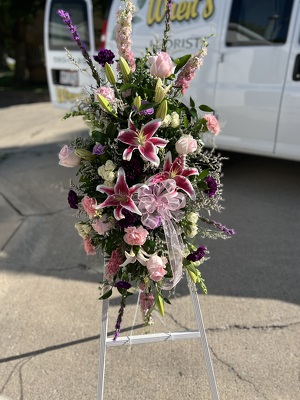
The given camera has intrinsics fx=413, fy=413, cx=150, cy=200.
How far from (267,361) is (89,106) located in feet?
5.69

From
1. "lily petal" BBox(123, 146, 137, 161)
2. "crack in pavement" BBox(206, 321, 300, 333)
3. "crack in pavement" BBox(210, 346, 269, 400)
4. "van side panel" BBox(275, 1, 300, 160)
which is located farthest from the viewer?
"van side panel" BBox(275, 1, 300, 160)

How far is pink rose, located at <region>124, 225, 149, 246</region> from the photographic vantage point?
1619 millimetres

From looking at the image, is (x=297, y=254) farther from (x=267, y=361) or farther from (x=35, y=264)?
(x=35, y=264)

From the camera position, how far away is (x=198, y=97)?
4785 millimetres

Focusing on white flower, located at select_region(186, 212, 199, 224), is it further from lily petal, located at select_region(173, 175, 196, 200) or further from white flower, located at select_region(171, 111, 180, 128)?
white flower, located at select_region(171, 111, 180, 128)

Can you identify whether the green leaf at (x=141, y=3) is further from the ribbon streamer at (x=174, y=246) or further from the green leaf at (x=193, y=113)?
the ribbon streamer at (x=174, y=246)

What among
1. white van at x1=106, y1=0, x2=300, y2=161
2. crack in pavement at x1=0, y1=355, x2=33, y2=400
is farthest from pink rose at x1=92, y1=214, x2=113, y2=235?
white van at x1=106, y1=0, x2=300, y2=161

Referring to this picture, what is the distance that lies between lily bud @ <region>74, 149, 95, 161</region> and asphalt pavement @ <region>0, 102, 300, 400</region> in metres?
0.96

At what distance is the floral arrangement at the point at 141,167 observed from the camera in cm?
162

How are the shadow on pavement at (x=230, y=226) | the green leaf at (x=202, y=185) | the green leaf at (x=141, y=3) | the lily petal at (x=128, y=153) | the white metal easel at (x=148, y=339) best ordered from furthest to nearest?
the green leaf at (x=141, y=3), the shadow on pavement at (x=230, y=226), the white metal easel at (x=148, y=339), the green leaf at (x=202, y=185), the lily petal at (x=128, y=153)

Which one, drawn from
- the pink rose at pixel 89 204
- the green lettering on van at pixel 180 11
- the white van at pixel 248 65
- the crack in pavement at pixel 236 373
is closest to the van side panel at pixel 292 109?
the white van at pixel 248 65

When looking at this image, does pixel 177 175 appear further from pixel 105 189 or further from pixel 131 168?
pixel 105 189

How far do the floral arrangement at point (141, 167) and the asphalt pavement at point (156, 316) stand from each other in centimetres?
73

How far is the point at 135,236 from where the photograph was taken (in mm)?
1617
